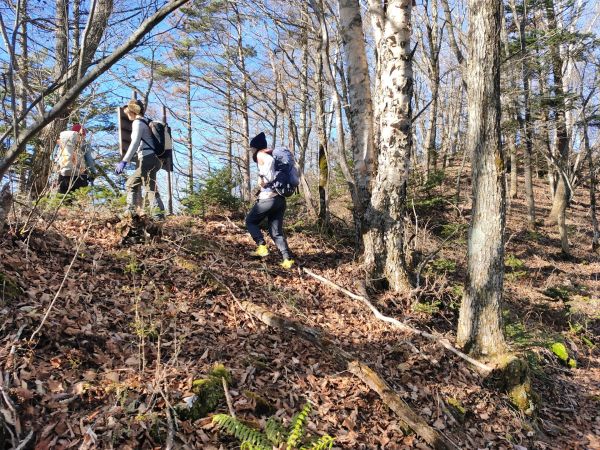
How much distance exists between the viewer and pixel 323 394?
12.2ft

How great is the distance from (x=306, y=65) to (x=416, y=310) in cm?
805

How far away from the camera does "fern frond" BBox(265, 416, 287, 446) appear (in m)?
2.78

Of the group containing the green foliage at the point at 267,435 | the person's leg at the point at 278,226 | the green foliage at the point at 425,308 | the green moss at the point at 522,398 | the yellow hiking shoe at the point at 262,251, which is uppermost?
the person's leg at the point at 278,226

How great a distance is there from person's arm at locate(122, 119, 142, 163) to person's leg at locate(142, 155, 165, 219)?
22 centimetres

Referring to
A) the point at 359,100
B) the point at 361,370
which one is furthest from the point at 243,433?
the point at 359,100

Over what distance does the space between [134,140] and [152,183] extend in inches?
29.9

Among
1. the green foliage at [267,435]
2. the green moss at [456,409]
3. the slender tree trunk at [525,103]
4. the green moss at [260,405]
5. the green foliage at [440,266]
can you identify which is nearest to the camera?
the green foliage at [267,435]

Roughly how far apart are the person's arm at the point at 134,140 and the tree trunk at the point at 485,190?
4.64m

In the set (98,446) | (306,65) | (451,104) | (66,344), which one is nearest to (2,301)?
(66,344)

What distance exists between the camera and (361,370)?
397 centimetres

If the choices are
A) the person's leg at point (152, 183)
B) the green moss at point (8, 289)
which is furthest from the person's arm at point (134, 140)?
the green moss at point (8, 289)

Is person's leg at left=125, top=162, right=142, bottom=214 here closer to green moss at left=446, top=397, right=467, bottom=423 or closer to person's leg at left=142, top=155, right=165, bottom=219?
person's leg at left=142, top=155, right=165, bottom=219

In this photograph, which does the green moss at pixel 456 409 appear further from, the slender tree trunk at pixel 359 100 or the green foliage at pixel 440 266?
the slender tree trunk at pixel 359 100

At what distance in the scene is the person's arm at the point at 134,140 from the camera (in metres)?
5.92
